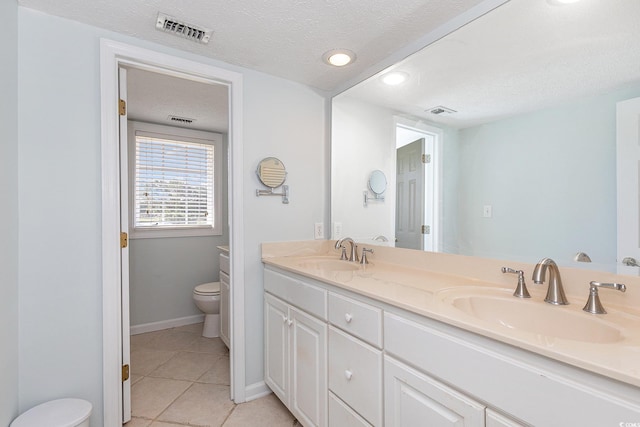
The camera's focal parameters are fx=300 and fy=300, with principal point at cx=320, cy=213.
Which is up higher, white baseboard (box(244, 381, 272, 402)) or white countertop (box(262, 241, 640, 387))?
white countertop (box(262, 241, 640, 387))

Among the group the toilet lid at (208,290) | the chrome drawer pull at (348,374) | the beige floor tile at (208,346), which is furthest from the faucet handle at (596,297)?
the toilet lid at (208,290)

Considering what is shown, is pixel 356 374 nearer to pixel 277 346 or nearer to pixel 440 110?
pixel 277 346

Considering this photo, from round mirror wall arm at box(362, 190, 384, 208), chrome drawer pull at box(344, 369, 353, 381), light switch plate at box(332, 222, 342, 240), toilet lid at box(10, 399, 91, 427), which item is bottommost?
toilet lid at box(10, 399, 91, 427)

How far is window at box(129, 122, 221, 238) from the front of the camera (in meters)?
3.09

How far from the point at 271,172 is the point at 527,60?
4.84 feet

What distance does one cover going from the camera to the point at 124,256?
172cm

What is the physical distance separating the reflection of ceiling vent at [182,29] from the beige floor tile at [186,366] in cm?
227

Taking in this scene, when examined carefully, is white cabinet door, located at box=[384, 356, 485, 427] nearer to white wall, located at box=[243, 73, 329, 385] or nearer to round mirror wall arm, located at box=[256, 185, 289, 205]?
white wall, located at box=[243, 73, 329, 385]

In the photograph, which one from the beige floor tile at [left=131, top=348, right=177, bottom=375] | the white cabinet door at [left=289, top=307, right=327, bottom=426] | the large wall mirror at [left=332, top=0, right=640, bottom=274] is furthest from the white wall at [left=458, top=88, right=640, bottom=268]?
the beige floor tile at [left=131, top=348, right=177, bottom=375]

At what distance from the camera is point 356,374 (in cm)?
125

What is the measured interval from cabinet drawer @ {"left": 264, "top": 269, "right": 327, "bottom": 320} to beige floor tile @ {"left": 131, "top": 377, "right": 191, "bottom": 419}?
95 cm

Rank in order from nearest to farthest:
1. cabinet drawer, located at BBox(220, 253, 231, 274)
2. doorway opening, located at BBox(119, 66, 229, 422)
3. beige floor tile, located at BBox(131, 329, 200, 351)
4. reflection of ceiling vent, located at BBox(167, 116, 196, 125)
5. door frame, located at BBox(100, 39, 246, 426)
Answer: door frame, located at BBox(100, 39, 246, 426) < cabinet drawer, located at BBox(220, 253, 231, 274) < doorway opening, located at BBox(119, 66, 229, 422) < beige floor tile, located at BBox(131, 329, 200, 351) < reflection of ceiling vent, located at BBox(167, 116, 196, 125)

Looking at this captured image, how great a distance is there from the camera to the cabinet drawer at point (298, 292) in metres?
1.48

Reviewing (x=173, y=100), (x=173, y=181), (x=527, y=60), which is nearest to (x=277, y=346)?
(x=527, y=60)
